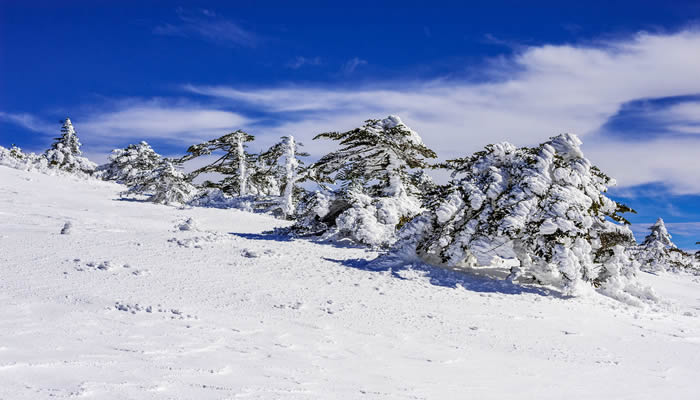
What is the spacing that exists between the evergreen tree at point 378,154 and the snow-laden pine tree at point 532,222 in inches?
162

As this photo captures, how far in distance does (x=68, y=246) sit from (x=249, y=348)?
16.1ft

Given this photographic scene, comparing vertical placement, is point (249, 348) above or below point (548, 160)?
below

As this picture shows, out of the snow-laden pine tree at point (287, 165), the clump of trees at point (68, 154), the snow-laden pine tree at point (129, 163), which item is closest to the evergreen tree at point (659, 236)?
the snow-laden pine tree at point (287, 165)


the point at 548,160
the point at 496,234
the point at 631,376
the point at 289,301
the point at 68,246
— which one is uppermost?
the point at 548,160

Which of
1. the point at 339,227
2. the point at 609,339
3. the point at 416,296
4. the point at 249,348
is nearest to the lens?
the point at 249,348

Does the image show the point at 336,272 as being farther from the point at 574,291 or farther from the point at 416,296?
the point at 574,291

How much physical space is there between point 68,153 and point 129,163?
8.76 m

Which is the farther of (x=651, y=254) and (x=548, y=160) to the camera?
(x=651, y=254)

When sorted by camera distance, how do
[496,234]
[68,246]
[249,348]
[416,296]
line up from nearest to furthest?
[249,348] < [416,296] < [68,246] < [496,234]

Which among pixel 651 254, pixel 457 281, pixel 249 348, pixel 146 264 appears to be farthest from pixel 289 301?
pixel 651 254

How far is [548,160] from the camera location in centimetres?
914

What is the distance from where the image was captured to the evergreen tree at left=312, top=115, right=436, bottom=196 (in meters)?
13.7

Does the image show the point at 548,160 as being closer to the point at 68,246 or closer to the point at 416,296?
the point at 416,296

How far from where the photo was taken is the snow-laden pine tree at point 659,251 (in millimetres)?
28500
